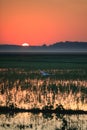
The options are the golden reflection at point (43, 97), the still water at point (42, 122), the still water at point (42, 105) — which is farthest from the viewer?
the golden reflection at point (43, 97)

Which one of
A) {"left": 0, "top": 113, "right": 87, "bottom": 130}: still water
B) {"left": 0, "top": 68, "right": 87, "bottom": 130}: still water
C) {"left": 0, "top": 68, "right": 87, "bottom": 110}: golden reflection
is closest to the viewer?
{"left": 0, "top": 113, "right": 87, "bottom": 130}: still water

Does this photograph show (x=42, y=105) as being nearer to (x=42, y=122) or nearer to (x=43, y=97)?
(x=43, y=97)

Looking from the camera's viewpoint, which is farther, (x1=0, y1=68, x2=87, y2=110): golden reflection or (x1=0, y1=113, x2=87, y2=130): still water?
(x1=0, y1=68, x2=87, y2=110): golden reflection

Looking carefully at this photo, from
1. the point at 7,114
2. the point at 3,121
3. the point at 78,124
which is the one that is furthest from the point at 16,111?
the point at 78,124

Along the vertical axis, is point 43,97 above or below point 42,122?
below

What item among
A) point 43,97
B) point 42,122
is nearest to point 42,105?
point 43,97

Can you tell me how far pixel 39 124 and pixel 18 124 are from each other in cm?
87

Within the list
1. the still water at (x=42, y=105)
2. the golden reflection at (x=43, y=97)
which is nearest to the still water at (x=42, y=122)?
the still water at (x=42, y=105)

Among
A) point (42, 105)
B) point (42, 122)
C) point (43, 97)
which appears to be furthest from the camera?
point (43, 97)

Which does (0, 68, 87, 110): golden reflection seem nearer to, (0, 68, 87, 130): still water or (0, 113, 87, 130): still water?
(0, 68, 87, 130): still water

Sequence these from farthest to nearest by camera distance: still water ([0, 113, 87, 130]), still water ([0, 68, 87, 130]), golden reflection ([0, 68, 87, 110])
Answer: golden reflection ([0, 68, 87, 110]) → still water ([0, 68, 87, 130]) → still water ([0, 113, 87, 130])

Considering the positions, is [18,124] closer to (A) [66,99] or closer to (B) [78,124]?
(B) [78,124]

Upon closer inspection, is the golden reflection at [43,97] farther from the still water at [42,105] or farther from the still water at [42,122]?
the still water at [42,122]

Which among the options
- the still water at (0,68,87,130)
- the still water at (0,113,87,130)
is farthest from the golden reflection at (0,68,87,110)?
the still water at (0,113,87,130)
